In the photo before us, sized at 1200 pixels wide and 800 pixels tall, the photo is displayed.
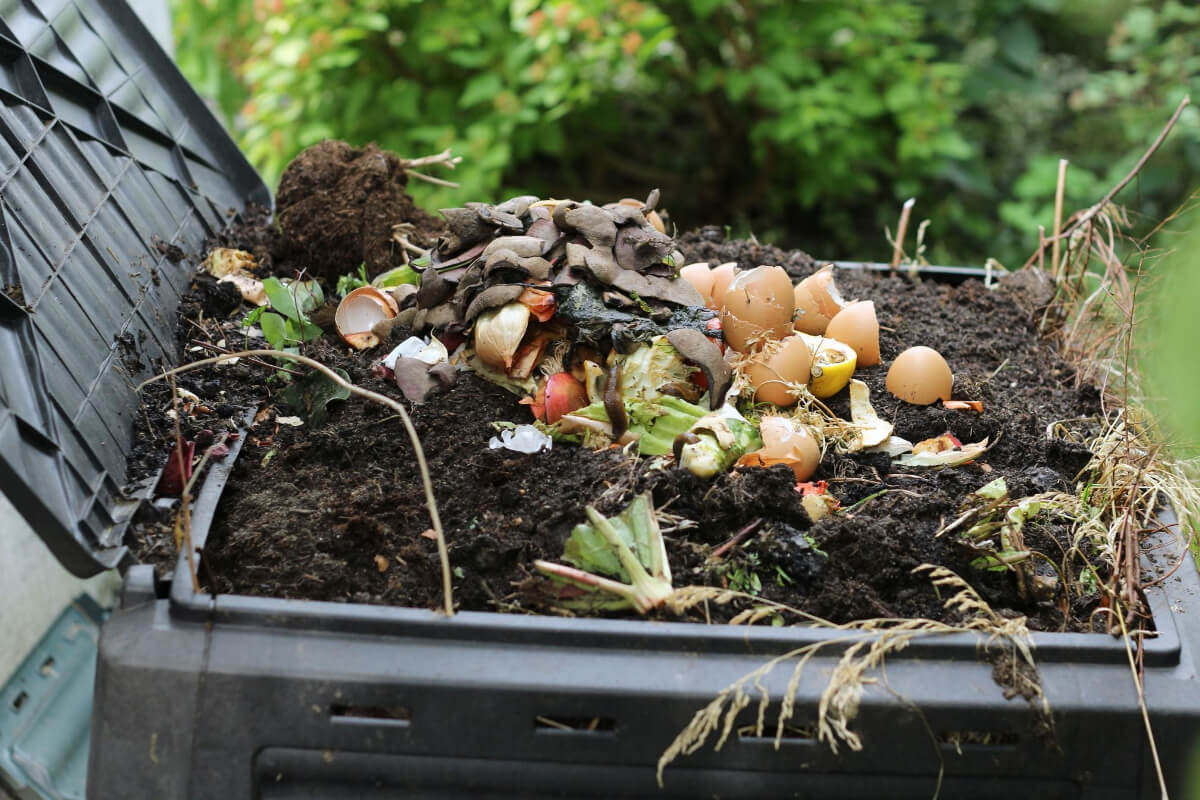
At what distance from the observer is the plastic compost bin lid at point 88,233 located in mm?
1057

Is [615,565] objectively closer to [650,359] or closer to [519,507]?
[519,507]

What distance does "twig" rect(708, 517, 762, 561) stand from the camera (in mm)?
1104

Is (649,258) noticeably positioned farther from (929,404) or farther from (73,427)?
(73,427)

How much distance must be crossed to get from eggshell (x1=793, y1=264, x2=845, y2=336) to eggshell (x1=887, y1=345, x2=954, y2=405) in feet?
0.49

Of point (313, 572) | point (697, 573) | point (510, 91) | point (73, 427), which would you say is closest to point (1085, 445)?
point (697, 573)

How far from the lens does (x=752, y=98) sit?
3.61 m

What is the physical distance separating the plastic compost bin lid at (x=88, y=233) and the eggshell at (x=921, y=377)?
103cm

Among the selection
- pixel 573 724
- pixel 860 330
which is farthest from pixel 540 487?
pixel 860 330

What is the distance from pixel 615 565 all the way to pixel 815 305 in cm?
66

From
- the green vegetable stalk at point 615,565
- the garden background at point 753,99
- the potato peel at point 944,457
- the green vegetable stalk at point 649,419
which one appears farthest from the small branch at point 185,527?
the garden background at point 753,99

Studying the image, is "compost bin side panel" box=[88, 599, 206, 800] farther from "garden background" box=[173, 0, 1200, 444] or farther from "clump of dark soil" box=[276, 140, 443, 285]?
"garden background" box=[173, 0, 1200, 444]

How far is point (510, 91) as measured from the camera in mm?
3029

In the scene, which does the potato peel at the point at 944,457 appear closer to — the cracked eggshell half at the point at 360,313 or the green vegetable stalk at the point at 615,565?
the green vegetable stalk at the point at 615,565

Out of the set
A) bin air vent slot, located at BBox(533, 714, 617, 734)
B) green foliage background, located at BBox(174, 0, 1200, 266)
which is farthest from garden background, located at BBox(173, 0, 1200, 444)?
bin air vent slot, located at BBox(533, 714, 617, 734)
